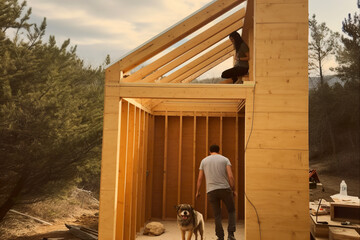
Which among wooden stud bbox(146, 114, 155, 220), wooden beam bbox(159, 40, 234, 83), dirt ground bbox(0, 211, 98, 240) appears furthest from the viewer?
dirt ground bbox(0, 211, 98, 240)

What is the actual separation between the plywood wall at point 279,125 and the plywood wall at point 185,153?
3.07 meters

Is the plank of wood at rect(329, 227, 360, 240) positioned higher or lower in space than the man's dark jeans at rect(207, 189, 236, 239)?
lower

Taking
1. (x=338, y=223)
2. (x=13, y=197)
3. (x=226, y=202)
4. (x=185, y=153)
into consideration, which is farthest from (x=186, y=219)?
(x=13, y=197)

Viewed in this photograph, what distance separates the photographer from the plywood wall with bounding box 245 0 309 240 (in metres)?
4.30

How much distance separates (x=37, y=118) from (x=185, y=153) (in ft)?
16.9

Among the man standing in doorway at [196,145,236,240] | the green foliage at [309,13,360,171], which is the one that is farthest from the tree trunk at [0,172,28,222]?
the green foliage at [309,13,360,171]

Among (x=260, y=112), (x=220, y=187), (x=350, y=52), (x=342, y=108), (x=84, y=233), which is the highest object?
(x=350, y=52)

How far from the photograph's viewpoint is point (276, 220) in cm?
430

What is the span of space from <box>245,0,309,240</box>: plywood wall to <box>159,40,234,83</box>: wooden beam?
2402mm

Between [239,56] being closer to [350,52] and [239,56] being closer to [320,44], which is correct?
[350,52]

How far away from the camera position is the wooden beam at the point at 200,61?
21.8ft

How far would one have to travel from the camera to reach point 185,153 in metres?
7.77

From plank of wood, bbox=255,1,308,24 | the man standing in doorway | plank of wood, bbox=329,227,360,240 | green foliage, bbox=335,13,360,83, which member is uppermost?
green foliage, bbox=335,13,360,83

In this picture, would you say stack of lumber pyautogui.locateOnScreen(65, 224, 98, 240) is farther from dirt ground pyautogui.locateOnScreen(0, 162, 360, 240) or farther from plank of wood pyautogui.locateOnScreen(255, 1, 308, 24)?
plank of wood pyautogui.locateOnScreen(255, 1, 308, 24)
